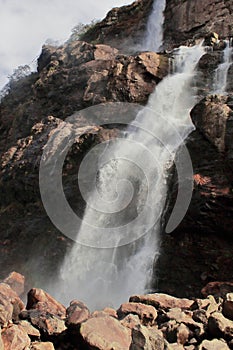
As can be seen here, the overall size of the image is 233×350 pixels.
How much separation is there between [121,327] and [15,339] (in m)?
1.97

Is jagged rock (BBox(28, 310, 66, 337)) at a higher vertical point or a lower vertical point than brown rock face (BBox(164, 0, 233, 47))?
lower

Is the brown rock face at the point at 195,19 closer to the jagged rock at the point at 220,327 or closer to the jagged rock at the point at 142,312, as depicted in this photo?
the jagged rock at the point at 142,312

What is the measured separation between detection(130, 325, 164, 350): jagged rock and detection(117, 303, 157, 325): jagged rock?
1.55 meters

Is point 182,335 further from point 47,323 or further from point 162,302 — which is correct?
point 47,323

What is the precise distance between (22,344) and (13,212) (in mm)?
16906

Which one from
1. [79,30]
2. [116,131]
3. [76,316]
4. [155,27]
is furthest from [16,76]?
[76,316]

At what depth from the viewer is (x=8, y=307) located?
806cm

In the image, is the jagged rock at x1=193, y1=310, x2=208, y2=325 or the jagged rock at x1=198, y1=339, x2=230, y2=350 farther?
the jagged rock at x1=193, y1=310, x2=208, y2=325

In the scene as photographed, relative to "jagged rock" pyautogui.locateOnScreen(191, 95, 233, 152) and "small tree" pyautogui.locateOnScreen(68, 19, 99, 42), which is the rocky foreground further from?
"small tree" pyautogui.locateOnScreen(68, 19, 99, 42)

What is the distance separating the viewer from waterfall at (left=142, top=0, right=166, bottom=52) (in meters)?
38.2

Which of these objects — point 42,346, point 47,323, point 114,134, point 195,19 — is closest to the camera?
point 42,346

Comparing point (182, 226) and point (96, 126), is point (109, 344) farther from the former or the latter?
point (96, 126)

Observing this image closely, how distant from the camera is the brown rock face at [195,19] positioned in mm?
32000

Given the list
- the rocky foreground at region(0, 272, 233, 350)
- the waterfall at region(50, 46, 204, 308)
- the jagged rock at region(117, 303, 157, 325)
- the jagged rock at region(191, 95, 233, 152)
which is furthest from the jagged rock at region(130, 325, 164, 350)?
the jagged rock at region(191, 95, 233, 152)
